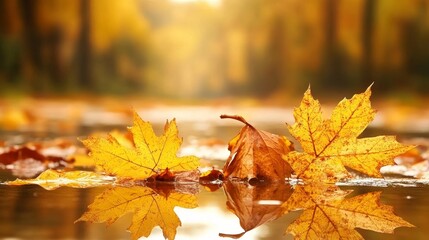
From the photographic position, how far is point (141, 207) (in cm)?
136

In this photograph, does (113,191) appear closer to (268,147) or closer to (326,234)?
(268,147)

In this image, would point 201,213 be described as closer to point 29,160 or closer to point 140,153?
point 140,153

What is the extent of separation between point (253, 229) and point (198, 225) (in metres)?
0.10

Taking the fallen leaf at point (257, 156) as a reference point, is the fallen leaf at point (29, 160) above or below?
below

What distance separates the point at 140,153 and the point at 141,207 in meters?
0.33

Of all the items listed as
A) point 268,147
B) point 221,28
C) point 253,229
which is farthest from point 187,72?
point 253,229

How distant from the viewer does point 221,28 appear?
35.7ft

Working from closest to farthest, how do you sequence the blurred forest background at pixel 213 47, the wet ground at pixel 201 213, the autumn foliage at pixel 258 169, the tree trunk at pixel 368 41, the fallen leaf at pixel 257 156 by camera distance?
the wet ground at pixel 201 213 → the autumn foliage at pixel 258 169 → the fallen leaf at pixel 257 156 → the tree trunk at pixel 368 41 → the blurred forest background at pixel 213 47

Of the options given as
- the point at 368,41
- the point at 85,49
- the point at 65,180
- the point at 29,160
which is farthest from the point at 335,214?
the point at 85,49

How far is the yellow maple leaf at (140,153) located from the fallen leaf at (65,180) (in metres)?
0.08

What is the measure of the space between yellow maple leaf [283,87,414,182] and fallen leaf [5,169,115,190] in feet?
1.47

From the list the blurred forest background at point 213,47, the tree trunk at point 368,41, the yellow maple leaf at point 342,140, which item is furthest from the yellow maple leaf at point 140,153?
the tree trunk at point 368,41

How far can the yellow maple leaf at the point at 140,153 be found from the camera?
1631 mm

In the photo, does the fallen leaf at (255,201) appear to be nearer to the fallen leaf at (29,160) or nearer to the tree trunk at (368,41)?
the fallen leaf at (29,160)
